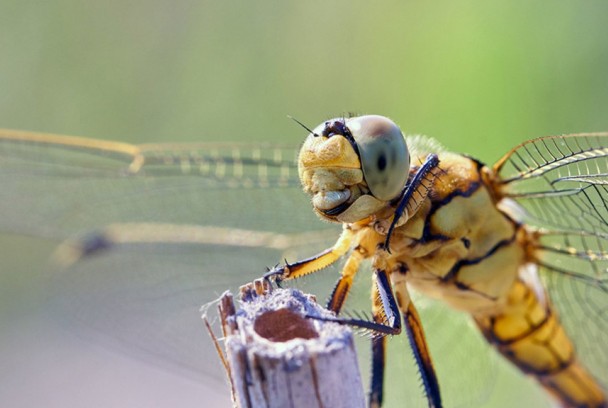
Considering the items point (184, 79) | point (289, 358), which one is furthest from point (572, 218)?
point (184, 79)

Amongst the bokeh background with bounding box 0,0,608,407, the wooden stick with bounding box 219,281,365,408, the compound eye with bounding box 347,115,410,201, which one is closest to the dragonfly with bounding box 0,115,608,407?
the compound eye with bounding box 347,115,410,201

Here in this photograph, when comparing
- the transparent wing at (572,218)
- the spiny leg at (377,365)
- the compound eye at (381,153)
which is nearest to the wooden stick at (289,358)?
the compound eye at (381,153)

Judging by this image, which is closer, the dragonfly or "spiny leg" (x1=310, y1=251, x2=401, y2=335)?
"spiny leg" (x1=310, y1=251, x2=401, y2=335)

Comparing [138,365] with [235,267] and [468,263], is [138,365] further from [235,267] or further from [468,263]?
[468,263]

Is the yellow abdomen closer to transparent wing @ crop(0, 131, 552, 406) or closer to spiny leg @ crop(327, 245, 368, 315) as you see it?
transparent wing @ crop(0, 131, 552, 406)

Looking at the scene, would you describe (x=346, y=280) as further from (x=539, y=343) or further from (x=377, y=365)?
(x=539, y=343)

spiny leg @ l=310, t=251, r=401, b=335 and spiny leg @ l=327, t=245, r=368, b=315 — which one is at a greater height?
spiny leg @ l=327, t=245, r=368, b=315

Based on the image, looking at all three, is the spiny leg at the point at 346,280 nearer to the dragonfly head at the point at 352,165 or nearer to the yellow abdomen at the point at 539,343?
the dragonfly head at the point at 352,165

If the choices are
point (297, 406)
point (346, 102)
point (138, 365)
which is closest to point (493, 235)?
point (297, 406)
